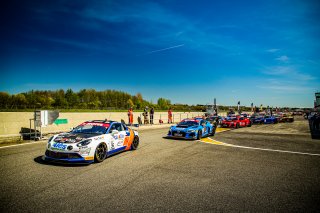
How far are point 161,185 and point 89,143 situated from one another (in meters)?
2.92

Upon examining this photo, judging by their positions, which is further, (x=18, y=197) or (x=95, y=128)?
(x=95, y=128)

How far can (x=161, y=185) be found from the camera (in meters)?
5.21

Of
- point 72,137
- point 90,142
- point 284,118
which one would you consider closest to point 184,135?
→ point 90,142

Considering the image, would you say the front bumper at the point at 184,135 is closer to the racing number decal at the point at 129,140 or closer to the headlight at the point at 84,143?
the racing number decal at the point at 129,140

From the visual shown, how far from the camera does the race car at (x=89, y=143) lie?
21.7 ft

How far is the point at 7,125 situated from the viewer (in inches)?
539

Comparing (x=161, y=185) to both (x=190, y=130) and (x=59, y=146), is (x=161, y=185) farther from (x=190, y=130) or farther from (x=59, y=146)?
(x=190, y=130)

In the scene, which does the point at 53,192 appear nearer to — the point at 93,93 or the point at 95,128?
the point at 95,128

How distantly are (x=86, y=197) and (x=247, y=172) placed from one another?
181 inches

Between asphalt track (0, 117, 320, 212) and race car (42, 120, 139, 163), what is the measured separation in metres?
0.29

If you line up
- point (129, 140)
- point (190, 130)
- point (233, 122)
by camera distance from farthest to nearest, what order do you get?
point (233, 122), point (190, 130), point (129, 140)

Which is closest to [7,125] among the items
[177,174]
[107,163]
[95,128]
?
[95,128]

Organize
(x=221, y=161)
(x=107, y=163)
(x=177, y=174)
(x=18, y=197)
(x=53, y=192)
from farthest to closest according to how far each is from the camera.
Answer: (x=221, y=161)
(x=107, y=163)
(x=177, y=174)
(x=53, y=192)
(x=18, y=197)

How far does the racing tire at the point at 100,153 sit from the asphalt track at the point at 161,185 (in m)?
0.23
